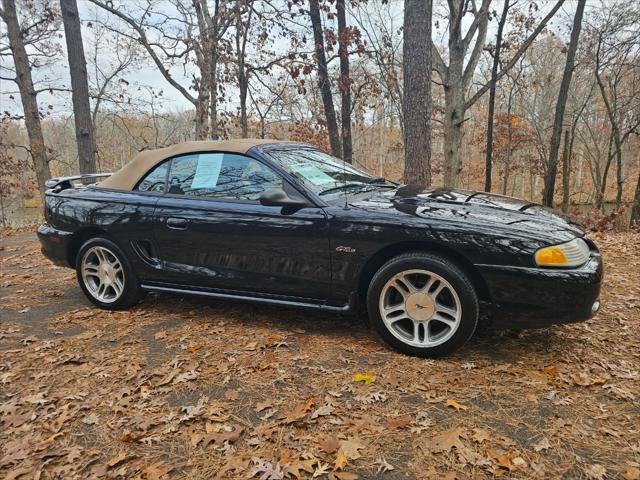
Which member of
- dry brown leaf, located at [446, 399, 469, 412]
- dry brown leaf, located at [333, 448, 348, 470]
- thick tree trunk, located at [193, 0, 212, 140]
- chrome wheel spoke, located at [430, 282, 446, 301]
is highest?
thick tree trunk, located at [193, 0, 212, 140]

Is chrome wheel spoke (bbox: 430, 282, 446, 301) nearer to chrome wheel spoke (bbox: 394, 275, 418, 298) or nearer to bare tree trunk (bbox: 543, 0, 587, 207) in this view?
chrome wheel spoke (bbox: 394, 275, 418, 298)

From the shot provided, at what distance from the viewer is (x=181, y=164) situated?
3.95m

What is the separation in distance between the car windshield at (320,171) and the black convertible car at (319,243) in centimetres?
2

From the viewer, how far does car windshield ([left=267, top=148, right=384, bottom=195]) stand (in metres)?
3.53

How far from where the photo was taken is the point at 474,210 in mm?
3125

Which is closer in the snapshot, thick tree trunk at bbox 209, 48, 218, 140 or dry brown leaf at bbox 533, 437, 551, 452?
dry brown leaf at bbox 533, 437, 551, 452

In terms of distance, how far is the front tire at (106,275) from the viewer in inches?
162

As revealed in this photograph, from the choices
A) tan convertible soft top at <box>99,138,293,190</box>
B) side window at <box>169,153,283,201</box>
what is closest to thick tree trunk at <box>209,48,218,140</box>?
tan convertible soft top at <box>99,138,293,190</box>

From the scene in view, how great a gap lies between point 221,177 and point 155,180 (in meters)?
0.76

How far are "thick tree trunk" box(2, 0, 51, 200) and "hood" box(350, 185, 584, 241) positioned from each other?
14530mm

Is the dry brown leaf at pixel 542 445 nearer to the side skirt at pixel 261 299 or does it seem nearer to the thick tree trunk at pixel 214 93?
the side skirt at pixel 261 299

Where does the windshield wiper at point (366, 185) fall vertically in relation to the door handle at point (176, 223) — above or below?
above

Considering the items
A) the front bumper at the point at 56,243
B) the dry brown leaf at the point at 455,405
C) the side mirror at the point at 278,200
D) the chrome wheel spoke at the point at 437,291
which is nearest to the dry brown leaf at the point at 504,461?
the dry brown leaf at the point at 455,405

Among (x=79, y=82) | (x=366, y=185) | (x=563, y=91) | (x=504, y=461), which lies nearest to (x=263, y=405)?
(x=504, y=461)
